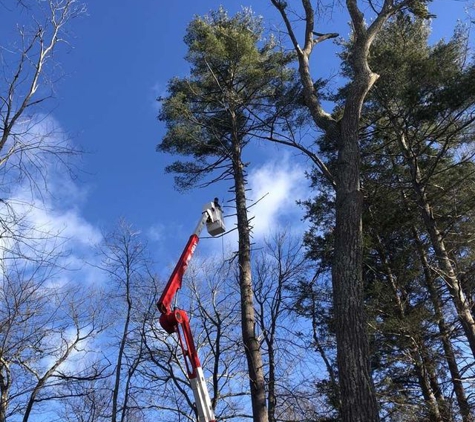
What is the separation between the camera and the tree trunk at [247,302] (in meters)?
7.54

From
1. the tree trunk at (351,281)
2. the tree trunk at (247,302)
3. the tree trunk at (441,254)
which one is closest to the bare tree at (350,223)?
the tree trunk at (351,281)

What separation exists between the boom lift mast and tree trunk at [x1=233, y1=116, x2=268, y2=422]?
9.79ft

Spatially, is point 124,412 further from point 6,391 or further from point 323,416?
point 323,416

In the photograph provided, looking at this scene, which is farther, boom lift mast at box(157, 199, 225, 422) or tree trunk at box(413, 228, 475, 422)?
tree trunk at box(413, 228, 475, 422)

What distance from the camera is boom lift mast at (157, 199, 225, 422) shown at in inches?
161

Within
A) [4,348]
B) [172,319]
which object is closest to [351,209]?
[172,319]

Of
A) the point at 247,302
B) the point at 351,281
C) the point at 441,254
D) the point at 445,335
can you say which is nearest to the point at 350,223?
the point at 351,281

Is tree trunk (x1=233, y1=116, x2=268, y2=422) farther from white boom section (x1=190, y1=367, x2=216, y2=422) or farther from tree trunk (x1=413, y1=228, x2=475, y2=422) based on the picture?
white boom section (x1=190, y1=367, x2=216, y2=422)

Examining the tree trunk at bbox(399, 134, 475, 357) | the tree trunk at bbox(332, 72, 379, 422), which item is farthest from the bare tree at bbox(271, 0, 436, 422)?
the tree trunk at bbox(399, 134, 475, 357)

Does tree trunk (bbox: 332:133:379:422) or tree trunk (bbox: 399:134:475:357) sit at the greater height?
tree trunk (bbox: 399:134:475:357)

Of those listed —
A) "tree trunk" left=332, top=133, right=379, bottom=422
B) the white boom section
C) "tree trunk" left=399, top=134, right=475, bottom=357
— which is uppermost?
"tree trunk" left=399, top=134, right=475, bottom=357

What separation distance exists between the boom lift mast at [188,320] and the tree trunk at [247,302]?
298 cm

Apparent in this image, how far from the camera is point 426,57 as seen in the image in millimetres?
10398

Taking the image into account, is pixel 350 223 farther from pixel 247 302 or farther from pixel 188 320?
pixel 247 302
